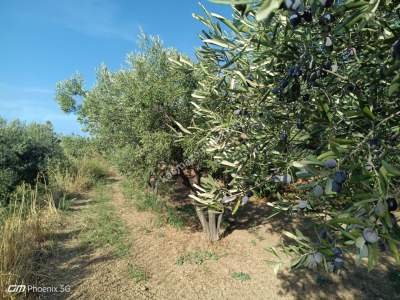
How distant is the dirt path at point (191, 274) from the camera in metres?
5.03

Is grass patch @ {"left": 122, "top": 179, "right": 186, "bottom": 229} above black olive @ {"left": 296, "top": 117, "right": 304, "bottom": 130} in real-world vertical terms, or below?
below

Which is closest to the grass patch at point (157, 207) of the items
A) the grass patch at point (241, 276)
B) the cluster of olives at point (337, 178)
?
the grass patch at point (241, 276)

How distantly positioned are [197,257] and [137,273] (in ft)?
4.92

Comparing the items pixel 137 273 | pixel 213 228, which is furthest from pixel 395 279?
pixel 137 273

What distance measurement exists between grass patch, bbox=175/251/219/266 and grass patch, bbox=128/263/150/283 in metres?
0.82

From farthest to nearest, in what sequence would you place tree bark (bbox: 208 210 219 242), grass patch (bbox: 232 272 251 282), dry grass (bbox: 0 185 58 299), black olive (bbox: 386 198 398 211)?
tree bark (bbox: 208 210 219 242)
grass patch (bbox: 232 272 251 282)
dry grass (bbox: 0 185 58 299)
black olive (bbox: 386 198 398 211)

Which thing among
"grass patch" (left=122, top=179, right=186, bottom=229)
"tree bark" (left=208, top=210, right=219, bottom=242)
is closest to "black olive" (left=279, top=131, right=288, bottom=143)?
"tree bark" (left=208, top=210, right=219, bottom=242)

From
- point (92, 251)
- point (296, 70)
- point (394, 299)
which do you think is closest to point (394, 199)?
point (296, 70)

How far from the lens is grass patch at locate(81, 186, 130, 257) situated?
267 inches

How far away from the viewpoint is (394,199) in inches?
45.5

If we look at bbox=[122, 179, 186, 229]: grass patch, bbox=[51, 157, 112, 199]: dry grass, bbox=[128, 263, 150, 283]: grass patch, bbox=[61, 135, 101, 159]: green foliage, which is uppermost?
bbox=[61, 135, 101, 159]: green foliage

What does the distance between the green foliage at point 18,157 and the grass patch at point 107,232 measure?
2439 mm

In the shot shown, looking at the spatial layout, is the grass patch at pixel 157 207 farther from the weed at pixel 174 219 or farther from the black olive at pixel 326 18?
the black olive at pixel 326 18

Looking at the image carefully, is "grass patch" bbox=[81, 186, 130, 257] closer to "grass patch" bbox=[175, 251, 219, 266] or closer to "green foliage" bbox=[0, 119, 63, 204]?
"grass patch" bbox=[175, 251, 219, 266]
